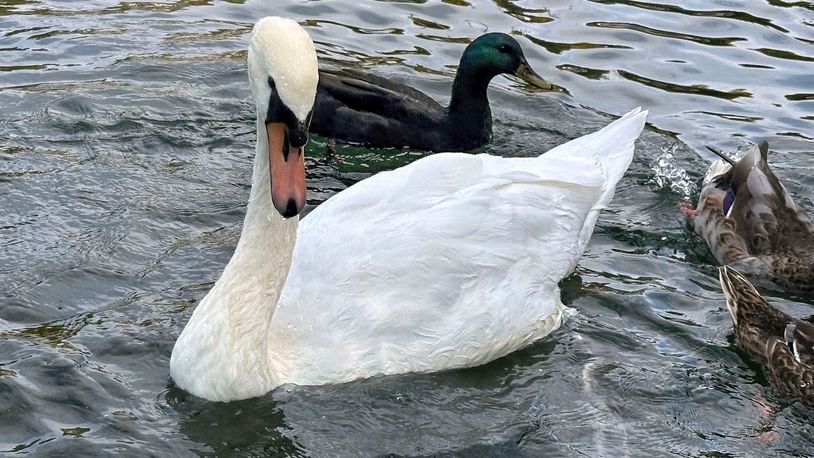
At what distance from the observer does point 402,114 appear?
9938 mm

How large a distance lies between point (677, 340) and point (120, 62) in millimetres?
5758

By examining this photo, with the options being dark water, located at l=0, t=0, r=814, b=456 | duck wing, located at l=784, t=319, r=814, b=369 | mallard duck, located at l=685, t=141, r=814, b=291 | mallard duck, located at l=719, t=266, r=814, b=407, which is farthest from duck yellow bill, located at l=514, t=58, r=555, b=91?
duck wing, located at l=784, t=319, r=814, b=369

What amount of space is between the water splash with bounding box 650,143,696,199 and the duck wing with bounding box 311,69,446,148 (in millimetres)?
1674

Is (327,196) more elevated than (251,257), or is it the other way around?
(251,257)

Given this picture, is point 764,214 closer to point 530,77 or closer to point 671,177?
point 671,177

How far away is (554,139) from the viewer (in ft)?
33.2

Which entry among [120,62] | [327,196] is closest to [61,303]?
[327,196]

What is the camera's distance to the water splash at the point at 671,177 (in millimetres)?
9422

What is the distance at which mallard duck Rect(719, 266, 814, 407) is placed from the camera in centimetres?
690

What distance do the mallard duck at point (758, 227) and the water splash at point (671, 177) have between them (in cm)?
39

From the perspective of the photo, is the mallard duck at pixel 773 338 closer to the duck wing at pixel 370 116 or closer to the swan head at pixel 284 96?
the swan head at pixel 284 96

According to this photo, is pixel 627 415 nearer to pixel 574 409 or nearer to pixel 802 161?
pixel 574 409

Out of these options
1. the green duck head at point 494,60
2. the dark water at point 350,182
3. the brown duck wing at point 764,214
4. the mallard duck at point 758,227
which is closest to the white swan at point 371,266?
the dark water at point 350,182

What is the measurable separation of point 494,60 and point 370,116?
1.09 metres
